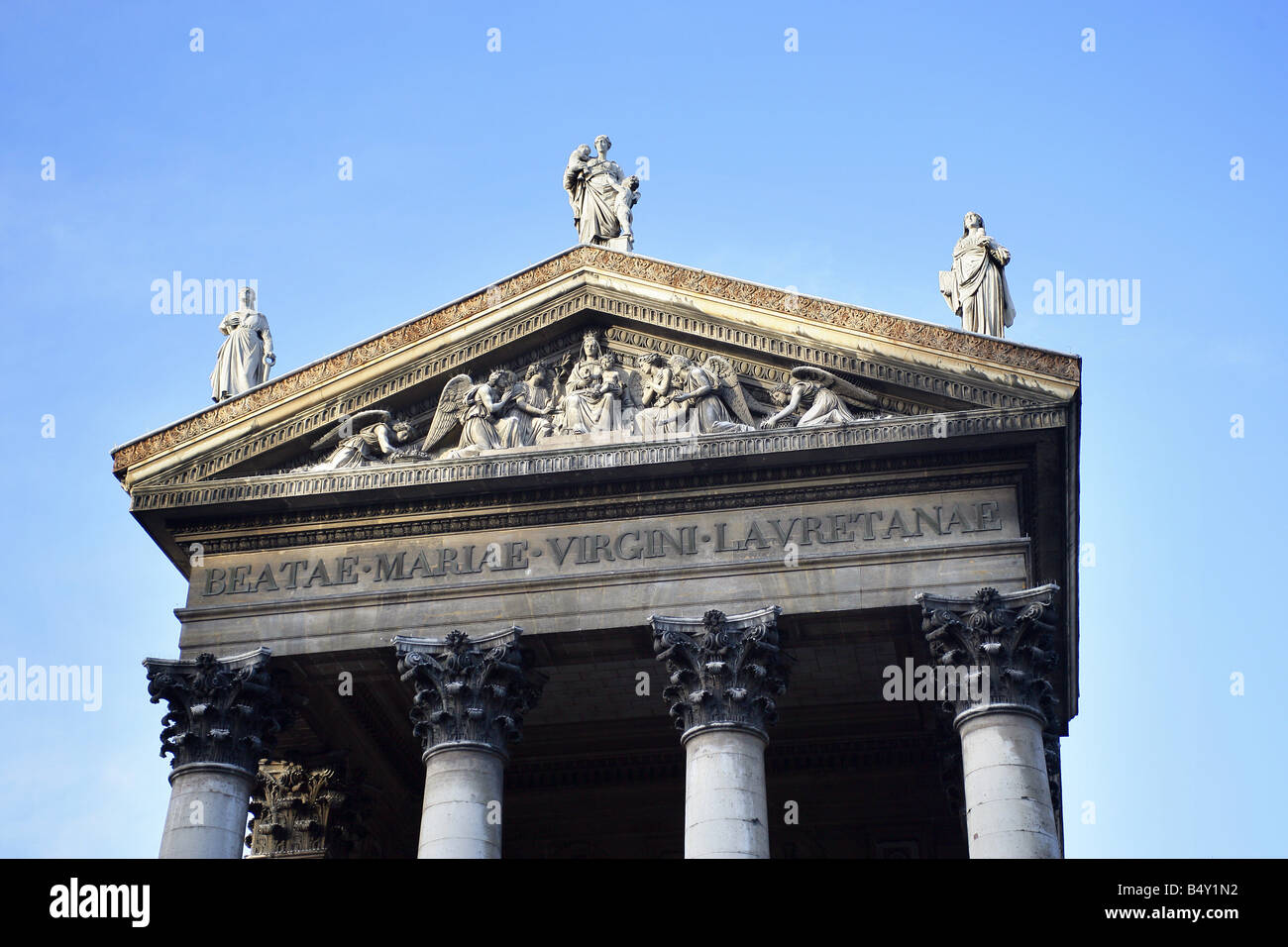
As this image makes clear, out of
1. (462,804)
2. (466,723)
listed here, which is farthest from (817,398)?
(462,804)

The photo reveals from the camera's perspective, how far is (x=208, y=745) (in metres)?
26.0

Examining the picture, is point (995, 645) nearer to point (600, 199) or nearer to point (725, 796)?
point (725, 796)

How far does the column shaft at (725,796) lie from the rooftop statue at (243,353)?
9.76m

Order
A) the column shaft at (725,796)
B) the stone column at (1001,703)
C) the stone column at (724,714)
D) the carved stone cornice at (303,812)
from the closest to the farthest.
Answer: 1. the stone column at (1001,703)
2. the column shaft at (725,796)
3. the stone column at (724,714)
4. the carved stone cornice at (303,812)

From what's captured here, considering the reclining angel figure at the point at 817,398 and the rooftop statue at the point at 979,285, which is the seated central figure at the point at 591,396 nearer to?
the reclining angel figure at the point at 817,398

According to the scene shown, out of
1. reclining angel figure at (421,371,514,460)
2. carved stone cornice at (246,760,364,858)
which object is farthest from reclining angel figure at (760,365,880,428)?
carved stone cornice at (246,760,364,858)

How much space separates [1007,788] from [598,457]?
7345mm

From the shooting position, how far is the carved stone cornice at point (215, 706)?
26109mm

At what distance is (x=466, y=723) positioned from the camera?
25.6m

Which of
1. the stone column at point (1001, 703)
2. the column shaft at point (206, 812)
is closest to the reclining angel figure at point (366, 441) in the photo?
Result: the column shaft at point (206, 812)

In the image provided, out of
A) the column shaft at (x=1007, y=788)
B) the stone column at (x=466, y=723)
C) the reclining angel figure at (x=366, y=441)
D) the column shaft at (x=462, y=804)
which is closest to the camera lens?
the column shaft at (x=1007, y=788)

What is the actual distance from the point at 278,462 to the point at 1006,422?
10.8 meters

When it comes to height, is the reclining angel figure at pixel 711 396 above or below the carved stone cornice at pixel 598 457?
above
